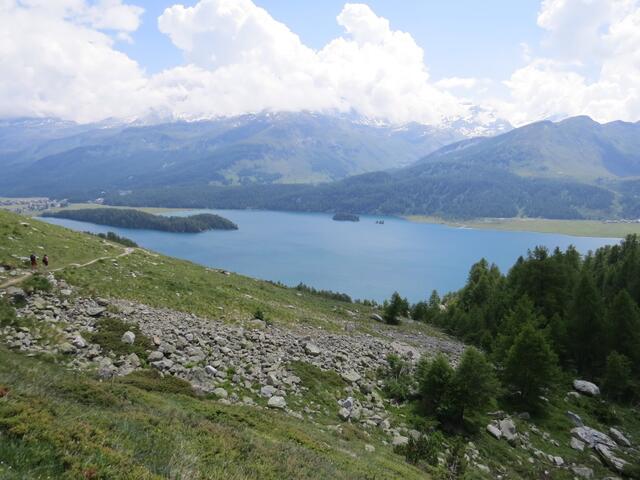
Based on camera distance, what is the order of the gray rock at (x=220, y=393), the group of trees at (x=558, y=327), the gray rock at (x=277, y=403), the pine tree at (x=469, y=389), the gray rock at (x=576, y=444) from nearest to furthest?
1. the gray rock at (x=220, y=393)
2. the gray rock at (x=277, y=403)
3. the pine tree at (x=469, y=389)
4. the gray rock at (x=576, y=444)
5. the group of trees at (x=558, y=327)

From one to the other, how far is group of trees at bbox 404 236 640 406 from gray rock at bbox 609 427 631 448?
471cm

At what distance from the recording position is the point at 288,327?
33.8m

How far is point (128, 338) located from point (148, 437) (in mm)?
11388

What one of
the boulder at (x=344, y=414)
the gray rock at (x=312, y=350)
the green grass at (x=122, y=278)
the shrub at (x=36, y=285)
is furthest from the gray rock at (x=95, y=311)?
the boulder at (x=344, y=414)

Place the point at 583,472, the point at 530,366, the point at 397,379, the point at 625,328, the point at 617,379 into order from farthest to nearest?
1. the point at 625,328
2. the point at 617,379
3. the point at 530,366
4. the point at 397,379
5. the point at 583,472

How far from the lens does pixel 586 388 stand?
34.5 metres

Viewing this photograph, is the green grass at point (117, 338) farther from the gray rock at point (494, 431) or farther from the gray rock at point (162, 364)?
the gray rock at point (494, 431)

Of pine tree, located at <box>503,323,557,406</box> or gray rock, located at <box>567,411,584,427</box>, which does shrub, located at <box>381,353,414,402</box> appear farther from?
gray rock, located at <box>567,411,584,427</box>

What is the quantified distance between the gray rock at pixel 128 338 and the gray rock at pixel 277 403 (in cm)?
792

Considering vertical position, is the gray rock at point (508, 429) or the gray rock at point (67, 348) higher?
the gray rock at point (67, 348)

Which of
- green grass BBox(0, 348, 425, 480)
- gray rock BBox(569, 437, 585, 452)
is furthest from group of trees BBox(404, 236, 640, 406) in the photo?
green grass BBox(0, 348, 425, 480)

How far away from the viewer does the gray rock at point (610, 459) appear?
74.1ft

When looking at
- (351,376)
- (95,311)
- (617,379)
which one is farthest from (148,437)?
(617,379)

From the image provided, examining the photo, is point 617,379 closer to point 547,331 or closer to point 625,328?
point 547,331
